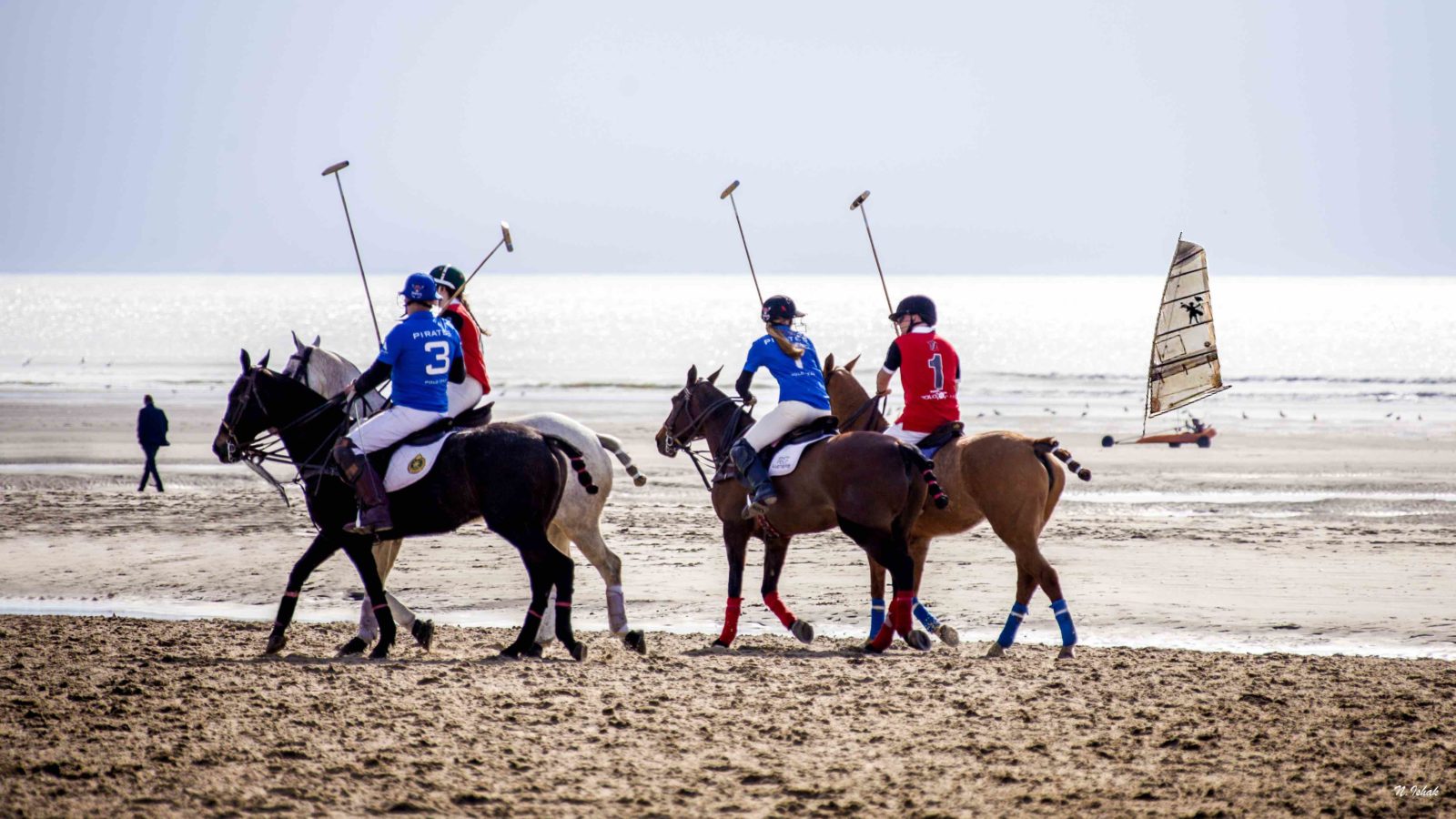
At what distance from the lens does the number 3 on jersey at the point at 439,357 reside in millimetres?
10078

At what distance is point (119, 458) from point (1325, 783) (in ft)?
71.9

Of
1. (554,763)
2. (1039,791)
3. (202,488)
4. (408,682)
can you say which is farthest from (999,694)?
(202,488)

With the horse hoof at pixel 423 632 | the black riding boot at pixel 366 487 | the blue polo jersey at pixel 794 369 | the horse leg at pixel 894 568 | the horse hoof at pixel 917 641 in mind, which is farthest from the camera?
the blue polo jersey at pixel 794 369

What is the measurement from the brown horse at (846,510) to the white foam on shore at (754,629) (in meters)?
0.70

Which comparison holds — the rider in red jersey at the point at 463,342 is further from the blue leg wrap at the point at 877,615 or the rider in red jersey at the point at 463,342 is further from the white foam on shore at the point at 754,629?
the blue leg wrap at the point at 877,615

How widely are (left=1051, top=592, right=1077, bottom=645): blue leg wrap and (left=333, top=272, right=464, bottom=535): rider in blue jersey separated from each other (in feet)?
14.8

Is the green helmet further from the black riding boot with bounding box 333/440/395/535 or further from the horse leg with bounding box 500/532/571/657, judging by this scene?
the horse leg with bounding box 500/532/571/657

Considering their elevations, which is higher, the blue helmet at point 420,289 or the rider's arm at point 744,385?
the blue helmet at point 420,289

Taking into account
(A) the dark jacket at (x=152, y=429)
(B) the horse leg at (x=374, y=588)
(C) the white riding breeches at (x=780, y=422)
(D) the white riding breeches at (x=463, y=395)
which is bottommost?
(B) the horse leg at (x=374, y=588)

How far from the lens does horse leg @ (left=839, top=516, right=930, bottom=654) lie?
10.5 meters

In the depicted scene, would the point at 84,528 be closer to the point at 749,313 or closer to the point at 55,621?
the point at 55,621

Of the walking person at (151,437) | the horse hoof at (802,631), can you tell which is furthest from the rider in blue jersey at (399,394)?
the walking person at (151,437)

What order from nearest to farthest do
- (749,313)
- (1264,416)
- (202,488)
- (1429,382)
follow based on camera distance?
(202,488) < (1264,416) < (1429,382) < (749,313)

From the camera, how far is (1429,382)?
55.9 meters
